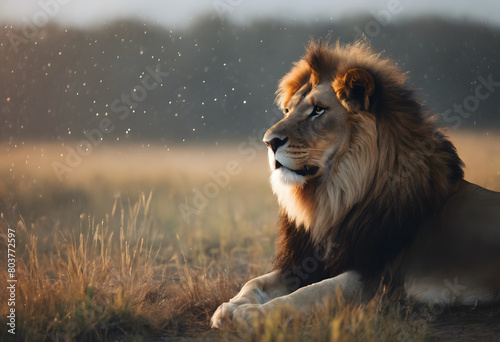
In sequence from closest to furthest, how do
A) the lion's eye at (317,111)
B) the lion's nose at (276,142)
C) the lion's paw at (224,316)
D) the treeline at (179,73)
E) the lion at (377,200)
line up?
the lion's paw at (224,316), the lion at (377,200), the lion's nose at (276,142), the lion's eye at (317,111), the treeline at (179,73)

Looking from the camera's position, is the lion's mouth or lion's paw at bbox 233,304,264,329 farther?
the lion's mouth

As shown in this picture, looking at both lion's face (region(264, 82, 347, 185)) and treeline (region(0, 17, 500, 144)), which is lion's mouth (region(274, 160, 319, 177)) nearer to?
lion's face (region(264, 82, 347, 185))

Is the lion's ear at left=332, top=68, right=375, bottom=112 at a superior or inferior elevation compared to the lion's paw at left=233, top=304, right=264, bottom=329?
superior

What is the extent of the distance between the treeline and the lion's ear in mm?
3625

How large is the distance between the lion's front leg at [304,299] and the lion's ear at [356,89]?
109 centimetres

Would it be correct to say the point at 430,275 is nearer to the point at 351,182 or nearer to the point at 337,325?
the point at 351,182

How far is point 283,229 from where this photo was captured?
4074 millimetres

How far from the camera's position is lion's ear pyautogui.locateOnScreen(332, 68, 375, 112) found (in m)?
3.56

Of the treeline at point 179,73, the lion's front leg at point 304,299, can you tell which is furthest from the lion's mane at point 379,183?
the treeline at point 179,73

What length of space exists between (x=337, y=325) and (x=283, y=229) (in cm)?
143

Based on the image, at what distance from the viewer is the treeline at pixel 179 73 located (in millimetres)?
7258

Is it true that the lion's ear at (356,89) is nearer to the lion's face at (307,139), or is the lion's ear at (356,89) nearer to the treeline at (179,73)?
the lion's face at (307,139)

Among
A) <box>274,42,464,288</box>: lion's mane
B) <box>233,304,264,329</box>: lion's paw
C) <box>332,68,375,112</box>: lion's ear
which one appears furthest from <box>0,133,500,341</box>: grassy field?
<box>332,68,375,112</box>: lion's ear

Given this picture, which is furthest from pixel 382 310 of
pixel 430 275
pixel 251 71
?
pixel 251 71
